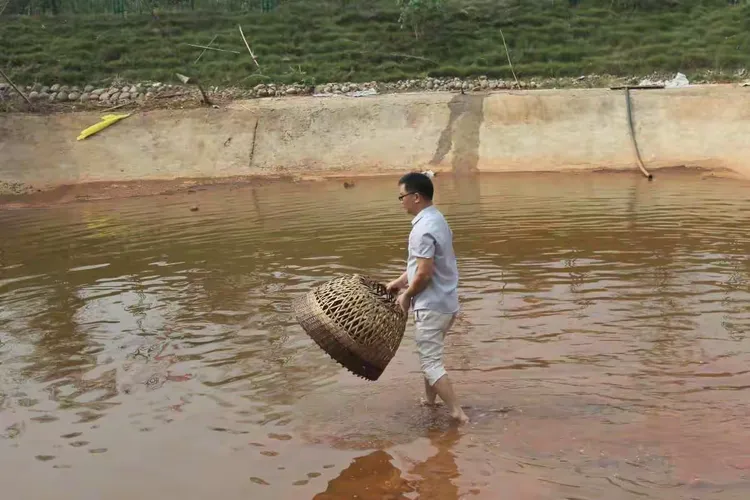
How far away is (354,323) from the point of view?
445 centimetres

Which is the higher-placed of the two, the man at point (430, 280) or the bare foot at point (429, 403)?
the man at point (430, 280)

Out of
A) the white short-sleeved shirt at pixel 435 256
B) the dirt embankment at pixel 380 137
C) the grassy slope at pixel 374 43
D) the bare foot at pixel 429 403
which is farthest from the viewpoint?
the grassy slope at pixel 374 43

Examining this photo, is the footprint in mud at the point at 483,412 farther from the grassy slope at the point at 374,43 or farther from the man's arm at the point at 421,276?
the grassy slope at the point at 374,43

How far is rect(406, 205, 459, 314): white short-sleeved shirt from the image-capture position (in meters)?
4.43

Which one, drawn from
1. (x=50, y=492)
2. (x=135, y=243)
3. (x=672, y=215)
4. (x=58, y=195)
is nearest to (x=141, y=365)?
(x=50, y=492)

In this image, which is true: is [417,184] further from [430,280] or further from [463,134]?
[463,134]

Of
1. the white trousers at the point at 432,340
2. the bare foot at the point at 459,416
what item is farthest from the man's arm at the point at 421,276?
the bare foot at the point at 459,416

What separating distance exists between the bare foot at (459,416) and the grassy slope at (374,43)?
18.6 metres

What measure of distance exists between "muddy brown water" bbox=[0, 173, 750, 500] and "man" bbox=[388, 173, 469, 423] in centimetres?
35

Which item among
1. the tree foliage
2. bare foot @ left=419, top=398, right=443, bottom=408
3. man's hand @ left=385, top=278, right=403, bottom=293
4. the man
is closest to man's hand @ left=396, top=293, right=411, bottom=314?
the man

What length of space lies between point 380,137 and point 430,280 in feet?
47.9

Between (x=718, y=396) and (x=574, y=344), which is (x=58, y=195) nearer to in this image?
(x=574, y=344)

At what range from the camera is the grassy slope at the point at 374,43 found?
22609 millimetres

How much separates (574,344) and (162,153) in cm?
1471
